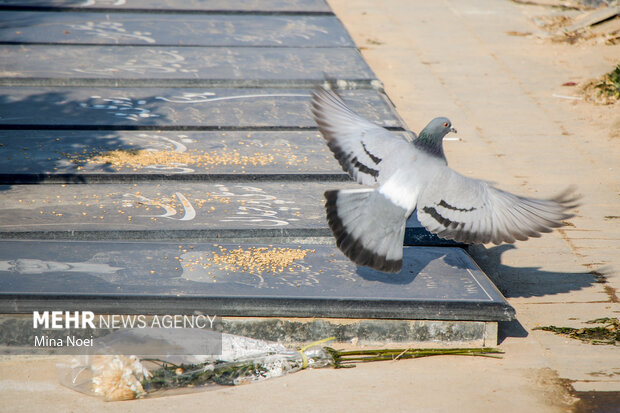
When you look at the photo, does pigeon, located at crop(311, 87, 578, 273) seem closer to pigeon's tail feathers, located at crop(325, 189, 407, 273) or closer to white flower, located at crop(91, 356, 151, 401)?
pigeon's tail feathers, located at crop(325, 189, 407, 273)

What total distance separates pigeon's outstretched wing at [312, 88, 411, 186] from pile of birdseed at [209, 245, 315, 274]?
633 mm

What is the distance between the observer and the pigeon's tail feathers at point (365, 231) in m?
4.34

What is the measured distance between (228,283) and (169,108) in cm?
329

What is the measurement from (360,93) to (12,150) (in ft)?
11.2

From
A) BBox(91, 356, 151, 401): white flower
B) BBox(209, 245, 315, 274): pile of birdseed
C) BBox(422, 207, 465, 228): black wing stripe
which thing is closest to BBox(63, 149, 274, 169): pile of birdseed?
BBox(209, 245, 315, 274): pile of birdseed

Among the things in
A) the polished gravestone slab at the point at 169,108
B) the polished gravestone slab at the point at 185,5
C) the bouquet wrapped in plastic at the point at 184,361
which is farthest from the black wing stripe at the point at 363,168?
the polished gravestone slab at the point at 185,5

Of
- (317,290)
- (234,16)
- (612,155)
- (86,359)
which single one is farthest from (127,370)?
(234,16)

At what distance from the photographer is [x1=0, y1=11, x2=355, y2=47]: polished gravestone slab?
943 cm

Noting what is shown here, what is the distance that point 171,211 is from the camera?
17.6 ft

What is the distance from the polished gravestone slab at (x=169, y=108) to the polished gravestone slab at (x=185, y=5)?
3215mm

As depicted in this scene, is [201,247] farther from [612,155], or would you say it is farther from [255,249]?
[612,155]

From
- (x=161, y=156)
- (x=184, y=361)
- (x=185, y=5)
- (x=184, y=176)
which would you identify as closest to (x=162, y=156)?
(x=161, y=156)
